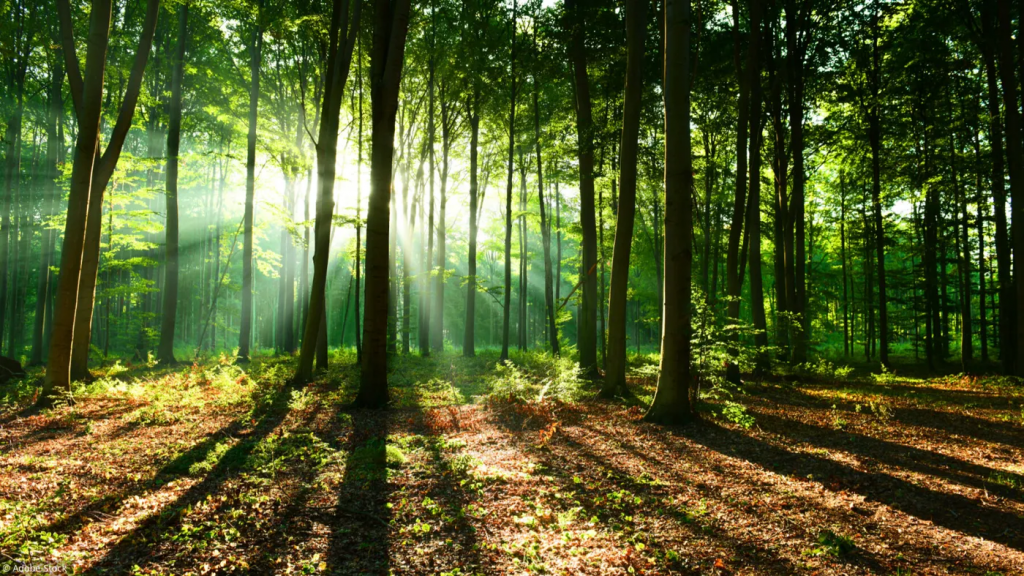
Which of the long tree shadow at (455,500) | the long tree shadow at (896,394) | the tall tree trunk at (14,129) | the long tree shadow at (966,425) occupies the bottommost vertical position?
the long tree shadow at (896,394)

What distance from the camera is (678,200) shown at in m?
7.08

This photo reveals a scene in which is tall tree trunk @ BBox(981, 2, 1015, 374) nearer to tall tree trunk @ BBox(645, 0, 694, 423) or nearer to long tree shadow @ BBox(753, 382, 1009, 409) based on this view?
long tree shadow @ BBox(753, 382, 1009, 409)

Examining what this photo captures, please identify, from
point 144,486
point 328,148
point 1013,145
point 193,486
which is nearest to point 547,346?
point 328,148

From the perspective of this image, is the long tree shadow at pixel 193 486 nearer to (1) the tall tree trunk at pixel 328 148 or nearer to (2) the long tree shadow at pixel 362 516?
(2) the long tree shadow at pixel 362 516

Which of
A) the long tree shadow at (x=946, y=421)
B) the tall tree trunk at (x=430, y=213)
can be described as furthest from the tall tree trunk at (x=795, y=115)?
the tall tree trunk at (x=430, y=213)

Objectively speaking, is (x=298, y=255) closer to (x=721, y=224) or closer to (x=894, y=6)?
(x=721, y=224)

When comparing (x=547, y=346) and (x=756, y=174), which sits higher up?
(x=756, y=174)

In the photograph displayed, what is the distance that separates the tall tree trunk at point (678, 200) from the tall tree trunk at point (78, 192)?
9662mm

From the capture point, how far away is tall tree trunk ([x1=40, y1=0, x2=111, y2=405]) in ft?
26.0

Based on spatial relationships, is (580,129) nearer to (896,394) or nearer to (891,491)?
(891,491)

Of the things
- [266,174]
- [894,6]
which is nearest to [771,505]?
[894,6]

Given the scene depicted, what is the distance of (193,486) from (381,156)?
5.92 m

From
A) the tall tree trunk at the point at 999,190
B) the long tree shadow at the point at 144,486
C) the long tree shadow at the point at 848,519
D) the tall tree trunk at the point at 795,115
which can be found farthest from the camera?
the tall tree trunk at the point at 795,115

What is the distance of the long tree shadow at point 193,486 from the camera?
3.24 metres
